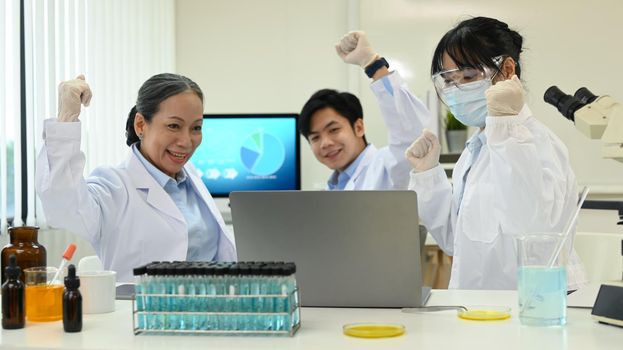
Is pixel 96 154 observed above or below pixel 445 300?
above

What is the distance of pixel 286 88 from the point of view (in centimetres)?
417

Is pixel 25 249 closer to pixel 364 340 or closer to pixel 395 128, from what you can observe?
pixel 364 340

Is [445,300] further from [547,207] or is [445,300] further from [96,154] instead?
[96,154]

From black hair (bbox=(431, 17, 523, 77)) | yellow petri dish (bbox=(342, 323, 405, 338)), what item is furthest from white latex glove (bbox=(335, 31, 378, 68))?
yellow petri dish (bbox=(342, 323, 405, 338))

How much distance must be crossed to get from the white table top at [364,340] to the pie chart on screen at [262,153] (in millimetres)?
2645

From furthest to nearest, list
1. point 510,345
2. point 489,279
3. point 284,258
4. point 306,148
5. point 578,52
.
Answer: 1. point 306,148
2. point 578,52
3. point 489,279
4. point 284,258
5. point 510,345

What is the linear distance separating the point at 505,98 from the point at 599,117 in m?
0.26

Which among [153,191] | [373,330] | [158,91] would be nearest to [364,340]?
[373,330]

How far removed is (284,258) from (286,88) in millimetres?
2862

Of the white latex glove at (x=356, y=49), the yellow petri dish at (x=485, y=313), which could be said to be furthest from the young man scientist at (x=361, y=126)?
the yellow petri dish at (x=485, y=313)

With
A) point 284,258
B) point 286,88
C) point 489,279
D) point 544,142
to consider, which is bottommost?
point 489,279

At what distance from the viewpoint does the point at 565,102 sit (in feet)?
4.80

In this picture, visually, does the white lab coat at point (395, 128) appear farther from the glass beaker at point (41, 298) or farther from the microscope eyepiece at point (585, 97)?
the glass beaker at point (41, 298)

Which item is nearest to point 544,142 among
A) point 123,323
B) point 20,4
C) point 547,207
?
point 547,207
